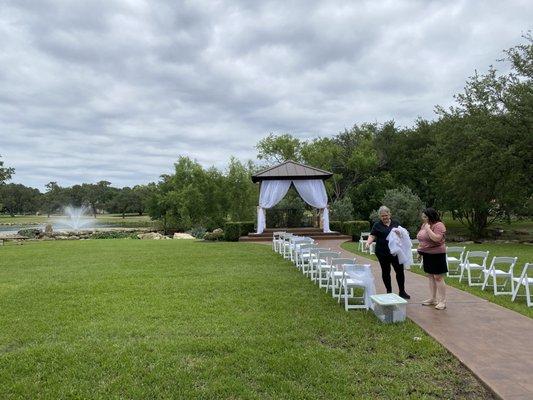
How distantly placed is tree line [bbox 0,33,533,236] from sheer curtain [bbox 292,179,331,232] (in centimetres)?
320

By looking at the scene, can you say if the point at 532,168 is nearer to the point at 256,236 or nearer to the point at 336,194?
the point at 256,236

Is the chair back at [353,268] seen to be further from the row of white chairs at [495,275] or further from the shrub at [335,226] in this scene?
the shrub at [335,226]

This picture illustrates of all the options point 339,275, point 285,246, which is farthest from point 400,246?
point 285,246

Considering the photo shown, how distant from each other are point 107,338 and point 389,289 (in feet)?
14.4

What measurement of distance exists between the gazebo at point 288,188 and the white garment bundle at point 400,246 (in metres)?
15.8

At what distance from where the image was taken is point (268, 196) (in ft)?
75.3

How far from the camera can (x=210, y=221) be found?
3838cm

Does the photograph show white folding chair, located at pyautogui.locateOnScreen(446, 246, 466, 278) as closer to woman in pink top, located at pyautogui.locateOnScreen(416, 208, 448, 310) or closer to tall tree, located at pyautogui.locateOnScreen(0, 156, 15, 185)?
woman in pink top, located at pyautogui.locateOnScreen(416, 208, 448, 310)

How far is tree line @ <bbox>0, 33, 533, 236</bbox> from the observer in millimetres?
20766

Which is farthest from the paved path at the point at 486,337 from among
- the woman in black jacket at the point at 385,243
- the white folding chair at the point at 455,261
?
the white folding chair at the point at 455,261

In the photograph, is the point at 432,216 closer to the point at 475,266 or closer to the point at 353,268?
the point at 353,268

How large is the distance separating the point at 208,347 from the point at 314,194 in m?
18.6

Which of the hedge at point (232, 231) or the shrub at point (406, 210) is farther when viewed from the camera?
the hedge at point (232, 231)

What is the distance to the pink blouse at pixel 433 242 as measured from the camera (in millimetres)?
6447
